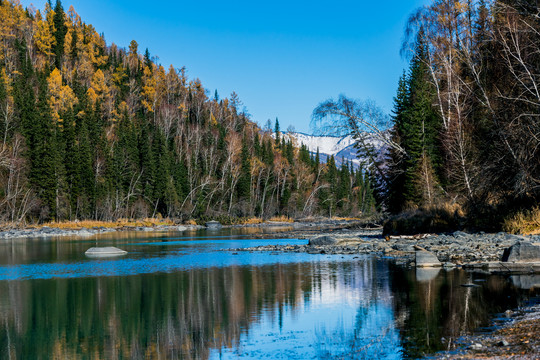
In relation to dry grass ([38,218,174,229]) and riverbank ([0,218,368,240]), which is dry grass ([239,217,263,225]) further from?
dry grass ([38,218,174,229])

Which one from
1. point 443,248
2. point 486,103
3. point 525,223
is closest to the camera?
point 443,248

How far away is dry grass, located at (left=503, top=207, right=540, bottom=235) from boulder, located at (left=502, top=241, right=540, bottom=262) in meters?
5.73

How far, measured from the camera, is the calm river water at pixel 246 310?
925 cm

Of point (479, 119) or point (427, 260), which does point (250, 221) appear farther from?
point (427, 260)

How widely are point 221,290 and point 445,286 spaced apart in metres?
6.63

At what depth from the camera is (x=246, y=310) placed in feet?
42.0

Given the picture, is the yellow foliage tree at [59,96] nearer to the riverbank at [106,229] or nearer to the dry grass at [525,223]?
the riverbank at [106,229]

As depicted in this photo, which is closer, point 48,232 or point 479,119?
point 479,119

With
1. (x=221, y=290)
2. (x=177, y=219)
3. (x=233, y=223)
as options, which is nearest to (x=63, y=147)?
(x=177, y=219)

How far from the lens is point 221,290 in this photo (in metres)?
16.0

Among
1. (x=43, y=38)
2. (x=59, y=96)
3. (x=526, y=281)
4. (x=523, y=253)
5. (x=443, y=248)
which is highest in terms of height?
(x=43, y=38)

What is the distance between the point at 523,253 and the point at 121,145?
246ft

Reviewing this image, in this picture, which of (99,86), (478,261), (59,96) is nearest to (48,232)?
(59,96)

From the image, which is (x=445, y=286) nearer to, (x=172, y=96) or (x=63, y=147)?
(x=63, y=147)
